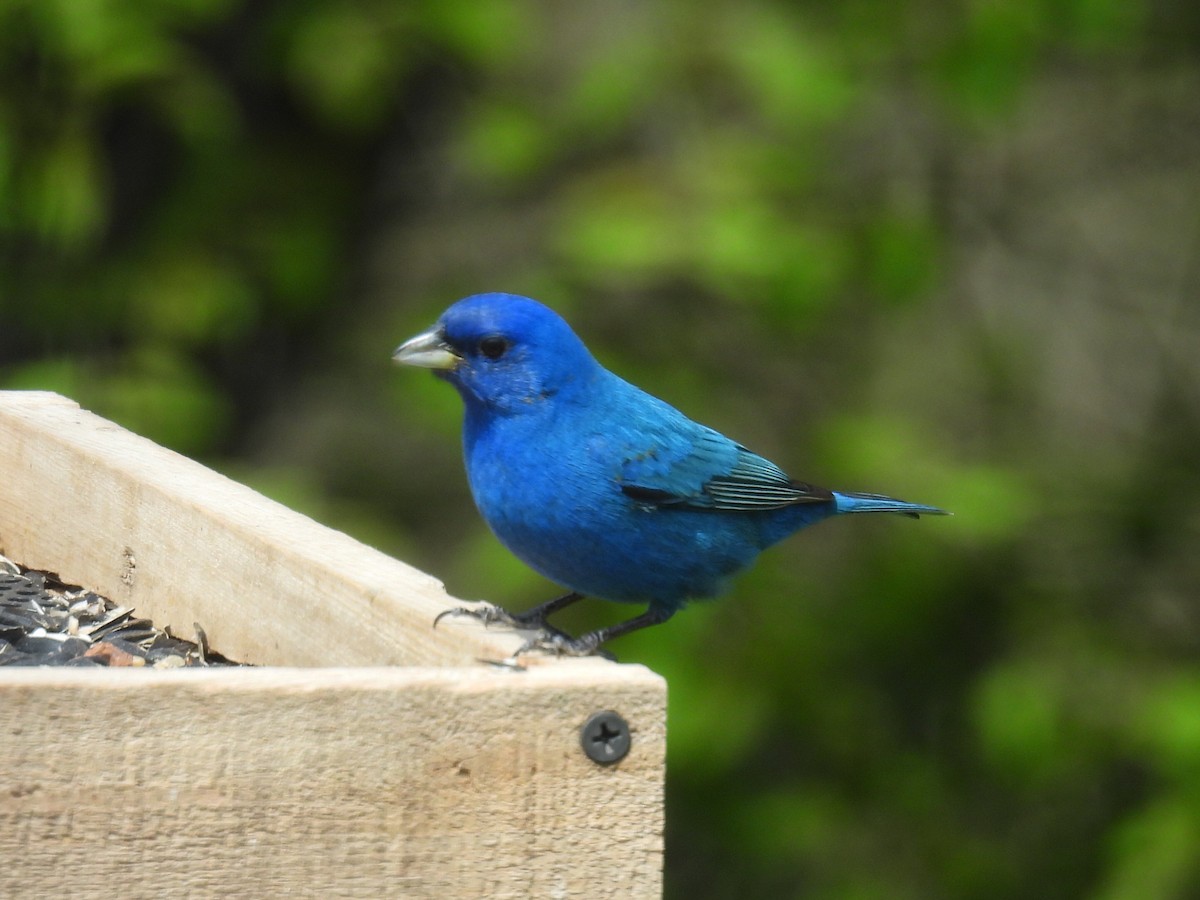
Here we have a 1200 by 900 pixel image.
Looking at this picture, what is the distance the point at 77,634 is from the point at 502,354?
0.80 metres

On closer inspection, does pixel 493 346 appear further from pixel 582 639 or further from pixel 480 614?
pixel 480 614

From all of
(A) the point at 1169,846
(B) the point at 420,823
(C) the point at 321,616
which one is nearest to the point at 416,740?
(B) the point at 420,823

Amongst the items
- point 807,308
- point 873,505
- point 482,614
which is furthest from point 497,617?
point 807,308

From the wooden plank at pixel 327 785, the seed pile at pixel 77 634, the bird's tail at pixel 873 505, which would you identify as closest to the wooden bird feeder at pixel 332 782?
the wooden plank at pixel 327 785

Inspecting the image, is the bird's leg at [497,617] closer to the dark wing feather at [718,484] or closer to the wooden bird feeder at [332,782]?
the wooden bird feeder at [332,782]

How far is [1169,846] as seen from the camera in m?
4.07

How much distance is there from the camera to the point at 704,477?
2.97 metres

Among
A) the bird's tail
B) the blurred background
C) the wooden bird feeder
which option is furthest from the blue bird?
the blurred background

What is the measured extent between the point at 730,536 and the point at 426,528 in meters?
3.16

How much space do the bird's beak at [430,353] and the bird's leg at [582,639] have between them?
1.68 ft

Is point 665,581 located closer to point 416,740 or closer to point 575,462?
point 575,462

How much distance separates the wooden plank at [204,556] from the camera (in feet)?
7.07

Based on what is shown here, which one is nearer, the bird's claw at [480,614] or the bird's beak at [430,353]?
the bird's claw at [480,614]

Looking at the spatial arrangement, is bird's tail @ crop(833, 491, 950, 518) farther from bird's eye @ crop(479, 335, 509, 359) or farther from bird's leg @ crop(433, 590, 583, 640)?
bird's leg @ crop(433, 590, 583, 640)
